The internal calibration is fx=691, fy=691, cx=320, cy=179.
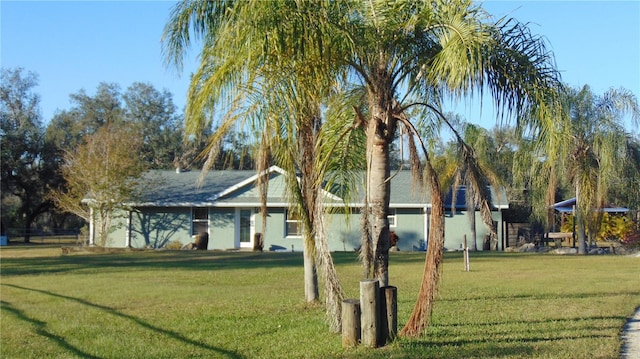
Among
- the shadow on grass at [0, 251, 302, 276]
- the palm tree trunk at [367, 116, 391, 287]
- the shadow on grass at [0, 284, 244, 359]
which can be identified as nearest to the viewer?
the palm tree trunk at [367, 116, 391, 287]

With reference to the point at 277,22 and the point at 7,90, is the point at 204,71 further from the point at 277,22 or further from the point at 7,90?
the point at 7,90

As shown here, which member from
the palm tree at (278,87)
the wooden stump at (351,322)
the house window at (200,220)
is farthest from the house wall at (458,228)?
the wooden stump at (351,322)

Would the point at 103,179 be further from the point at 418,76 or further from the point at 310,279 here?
the point at 418,76

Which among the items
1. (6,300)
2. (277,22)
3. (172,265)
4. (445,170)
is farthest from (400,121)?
(445,170)

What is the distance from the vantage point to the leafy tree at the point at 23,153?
4640 centimetres

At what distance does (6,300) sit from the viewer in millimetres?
14586

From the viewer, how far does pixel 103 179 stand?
32219 millimetres

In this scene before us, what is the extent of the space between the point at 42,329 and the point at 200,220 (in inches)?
917

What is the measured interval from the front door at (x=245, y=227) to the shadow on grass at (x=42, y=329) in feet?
65.1

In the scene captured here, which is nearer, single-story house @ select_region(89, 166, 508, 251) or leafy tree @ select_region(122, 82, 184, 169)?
single-story house @ select_region(89, 166, 508, 251)

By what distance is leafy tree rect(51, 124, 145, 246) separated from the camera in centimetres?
3225

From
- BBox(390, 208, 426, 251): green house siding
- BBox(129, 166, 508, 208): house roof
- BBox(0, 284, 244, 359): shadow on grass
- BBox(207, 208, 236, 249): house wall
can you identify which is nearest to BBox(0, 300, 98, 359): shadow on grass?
BBox(0, 284, 244, 359): shadow on grass

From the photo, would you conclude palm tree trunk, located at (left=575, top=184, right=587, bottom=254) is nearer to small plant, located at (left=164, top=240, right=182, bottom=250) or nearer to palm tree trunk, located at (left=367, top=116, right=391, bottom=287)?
small plant, located at (left=164, top=240, right=182, bottom=250)

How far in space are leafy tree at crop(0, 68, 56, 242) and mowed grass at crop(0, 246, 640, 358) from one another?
2738 cm
